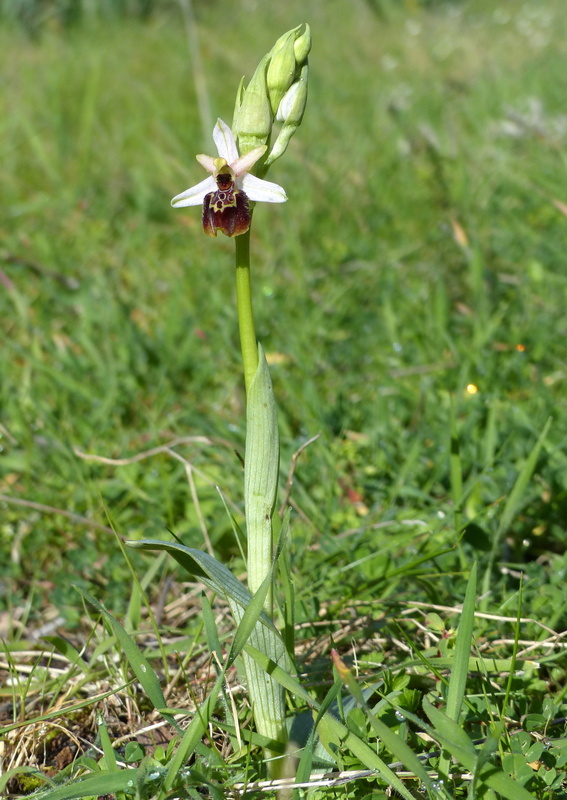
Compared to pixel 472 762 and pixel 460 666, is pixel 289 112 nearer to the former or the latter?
pixel 460 666

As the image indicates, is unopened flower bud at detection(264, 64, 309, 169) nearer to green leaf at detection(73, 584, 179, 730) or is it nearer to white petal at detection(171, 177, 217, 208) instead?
white petal at detection(171, 177, 217, 208)

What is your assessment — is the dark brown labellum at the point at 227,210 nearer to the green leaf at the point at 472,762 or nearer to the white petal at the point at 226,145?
the white petal at the point at 226,145

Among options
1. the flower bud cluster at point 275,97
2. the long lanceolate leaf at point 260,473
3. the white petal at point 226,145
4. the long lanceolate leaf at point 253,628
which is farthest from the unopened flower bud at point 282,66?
the long lanceolate leaf at point 253,628

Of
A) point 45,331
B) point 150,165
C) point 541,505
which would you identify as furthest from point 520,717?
point 150,165

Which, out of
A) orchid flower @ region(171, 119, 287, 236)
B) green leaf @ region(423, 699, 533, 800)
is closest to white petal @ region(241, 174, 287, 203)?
orchid flower @ region(171, 119, 287, 236)

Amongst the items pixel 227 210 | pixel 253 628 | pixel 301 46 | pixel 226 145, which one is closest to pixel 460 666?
pixel 253 628
